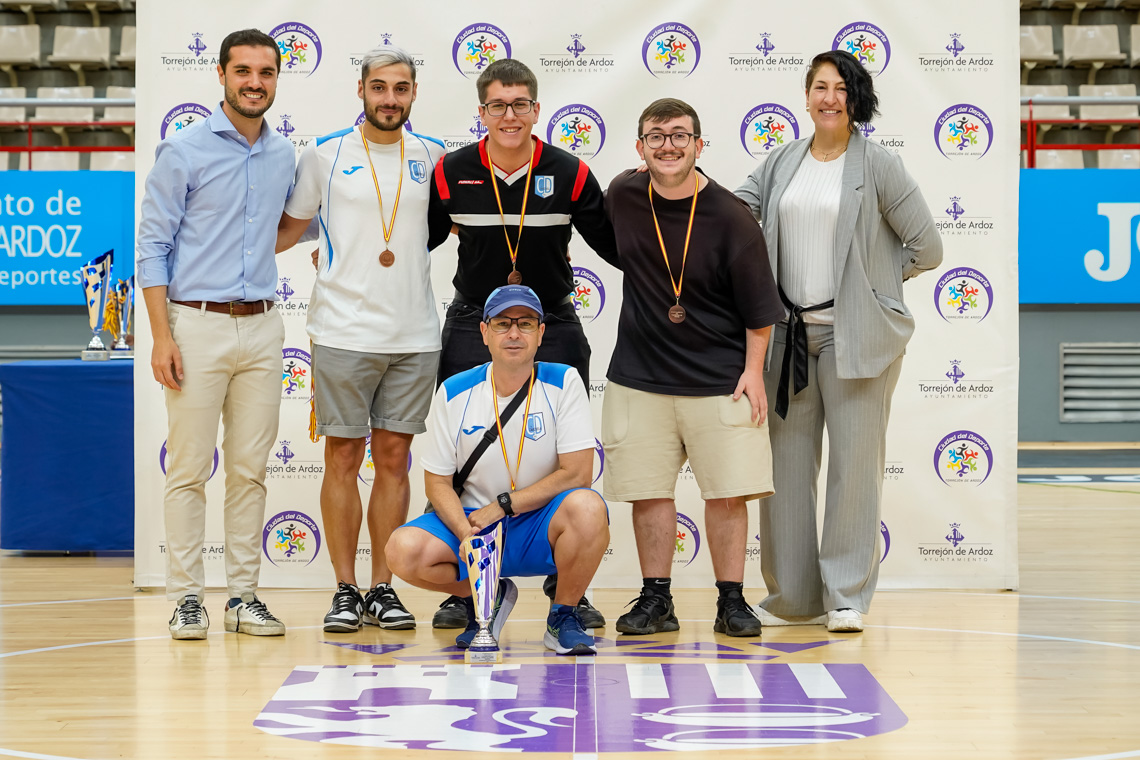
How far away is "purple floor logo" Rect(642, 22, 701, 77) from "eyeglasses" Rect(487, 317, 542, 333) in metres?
1.61

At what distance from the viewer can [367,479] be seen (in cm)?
435

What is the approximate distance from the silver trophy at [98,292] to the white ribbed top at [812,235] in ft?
10.1

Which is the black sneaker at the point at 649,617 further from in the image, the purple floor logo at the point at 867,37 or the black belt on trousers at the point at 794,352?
the purple floor logo at the point at 867,37

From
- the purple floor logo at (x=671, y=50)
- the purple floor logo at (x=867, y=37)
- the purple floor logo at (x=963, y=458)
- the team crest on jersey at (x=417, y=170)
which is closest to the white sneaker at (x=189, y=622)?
the team crest on jersey at (x=417, y=170)

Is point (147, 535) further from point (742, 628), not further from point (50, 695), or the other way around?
point (742, 628)

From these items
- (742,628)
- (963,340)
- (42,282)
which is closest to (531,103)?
(742,628)

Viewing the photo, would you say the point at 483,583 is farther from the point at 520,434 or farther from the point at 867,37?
the point at 867,37

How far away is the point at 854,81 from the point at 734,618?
5.24 ft

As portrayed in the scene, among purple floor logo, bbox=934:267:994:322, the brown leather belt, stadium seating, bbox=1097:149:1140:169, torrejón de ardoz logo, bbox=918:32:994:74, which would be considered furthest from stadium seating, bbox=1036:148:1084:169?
the brown leather belt

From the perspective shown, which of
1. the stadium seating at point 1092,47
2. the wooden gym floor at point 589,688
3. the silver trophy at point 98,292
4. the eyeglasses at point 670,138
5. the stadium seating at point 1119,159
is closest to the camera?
the wooden gym floor at point 589,688

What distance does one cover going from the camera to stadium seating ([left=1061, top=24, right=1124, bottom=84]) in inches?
435

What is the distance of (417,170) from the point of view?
3.49 meters

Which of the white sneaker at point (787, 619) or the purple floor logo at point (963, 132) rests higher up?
the purple floor logo at point (963, 132)

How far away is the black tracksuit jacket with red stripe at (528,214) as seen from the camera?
339 cm
